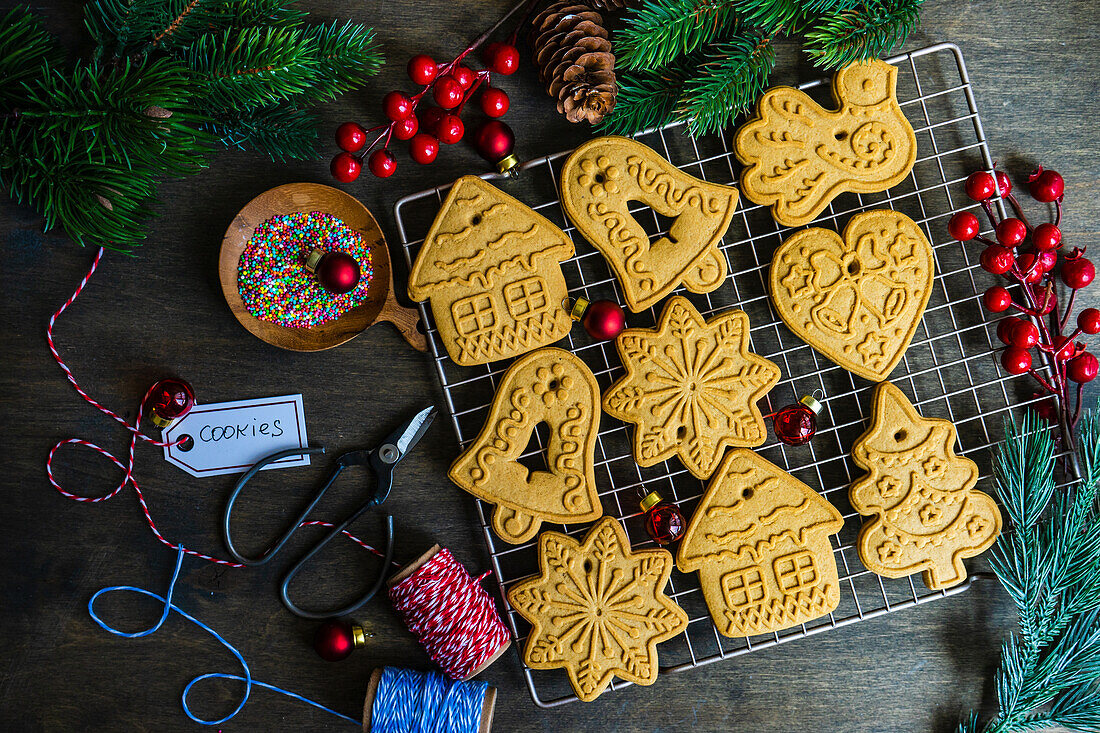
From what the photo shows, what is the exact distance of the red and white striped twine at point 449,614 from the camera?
1.23 m

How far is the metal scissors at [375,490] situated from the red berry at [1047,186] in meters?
1.29

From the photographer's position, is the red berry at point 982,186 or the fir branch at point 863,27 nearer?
the fir branch at point 863,27

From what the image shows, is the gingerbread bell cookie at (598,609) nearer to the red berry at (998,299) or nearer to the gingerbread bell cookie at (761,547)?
the gingerbread bell cookie at (761,547)

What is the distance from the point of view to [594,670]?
1283 millimetres

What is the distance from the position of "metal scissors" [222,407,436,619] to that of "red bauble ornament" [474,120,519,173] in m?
0.50

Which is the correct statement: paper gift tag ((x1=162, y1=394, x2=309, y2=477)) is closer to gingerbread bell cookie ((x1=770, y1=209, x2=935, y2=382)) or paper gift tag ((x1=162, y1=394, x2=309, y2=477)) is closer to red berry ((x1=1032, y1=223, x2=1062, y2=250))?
gingerbread bell cookie ((x1=770, y1=209, x2=935, y2=382))

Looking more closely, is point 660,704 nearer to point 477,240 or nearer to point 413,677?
point 413,677

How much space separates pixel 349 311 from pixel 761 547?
0.92 meters

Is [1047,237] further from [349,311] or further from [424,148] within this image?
[349,311]

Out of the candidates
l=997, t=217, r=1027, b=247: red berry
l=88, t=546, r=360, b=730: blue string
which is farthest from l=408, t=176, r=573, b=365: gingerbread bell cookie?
l=997, t=217, r=1027, b=247: red berry

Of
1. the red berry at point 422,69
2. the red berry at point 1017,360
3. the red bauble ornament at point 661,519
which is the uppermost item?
the red berry at point 422,69

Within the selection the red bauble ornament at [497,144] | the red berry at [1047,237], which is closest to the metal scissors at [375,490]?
the red bauble ornament at [497,144]

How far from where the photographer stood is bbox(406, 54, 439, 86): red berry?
1229mm

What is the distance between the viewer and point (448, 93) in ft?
4.04
